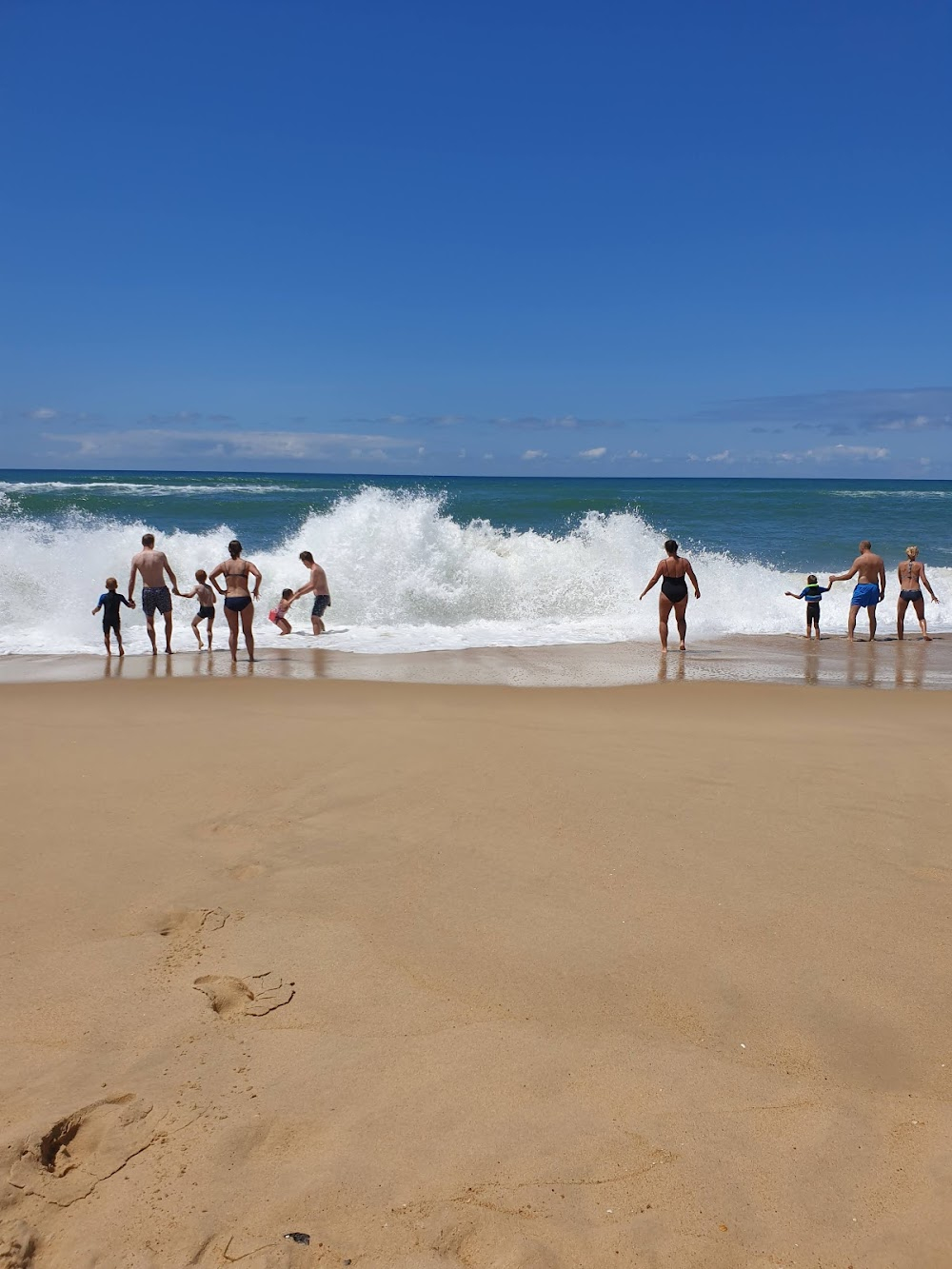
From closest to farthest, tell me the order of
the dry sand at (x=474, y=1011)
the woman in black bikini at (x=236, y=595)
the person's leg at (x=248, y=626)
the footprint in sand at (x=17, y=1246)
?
the footprint in sand at (x=17, y=1246) < the dry sand at (x=474, y=1011) < the person's leg at (x=248, y=626) < the woman in black bikini at (x=236, y=595)

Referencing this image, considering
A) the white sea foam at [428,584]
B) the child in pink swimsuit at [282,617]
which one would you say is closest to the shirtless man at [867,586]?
the white sea foam at [428,584]

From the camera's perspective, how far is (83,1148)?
2.51 m

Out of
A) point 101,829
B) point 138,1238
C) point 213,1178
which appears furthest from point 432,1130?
point 101,829

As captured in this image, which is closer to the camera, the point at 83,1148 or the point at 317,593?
the point at 83,1148

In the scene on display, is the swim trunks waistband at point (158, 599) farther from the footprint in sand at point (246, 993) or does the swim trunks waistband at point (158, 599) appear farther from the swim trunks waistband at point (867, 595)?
the swim trunks waistband at point (867, 595)

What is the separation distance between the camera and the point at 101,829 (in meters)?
4.80

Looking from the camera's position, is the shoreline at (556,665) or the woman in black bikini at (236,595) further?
the woman in black bikini at (236,595)

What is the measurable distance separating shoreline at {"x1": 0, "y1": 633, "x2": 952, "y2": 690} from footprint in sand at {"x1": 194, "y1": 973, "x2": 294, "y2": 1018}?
21.1ft

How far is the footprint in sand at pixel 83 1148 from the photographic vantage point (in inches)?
93.8

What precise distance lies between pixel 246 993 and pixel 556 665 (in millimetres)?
8222

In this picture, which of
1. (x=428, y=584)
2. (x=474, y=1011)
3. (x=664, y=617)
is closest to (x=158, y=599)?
(x=428, y=584)

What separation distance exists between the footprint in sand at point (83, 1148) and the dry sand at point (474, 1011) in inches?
0.4

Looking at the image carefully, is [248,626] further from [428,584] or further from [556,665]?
[428,584]

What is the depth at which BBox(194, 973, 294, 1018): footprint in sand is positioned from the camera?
3.17 m
